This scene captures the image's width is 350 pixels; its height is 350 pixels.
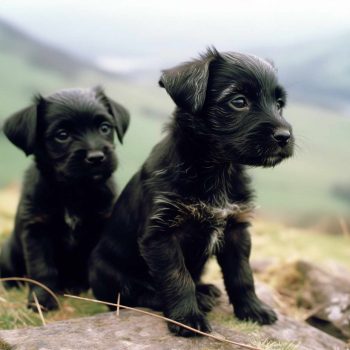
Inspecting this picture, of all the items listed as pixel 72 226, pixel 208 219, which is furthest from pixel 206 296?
pixel 72 226

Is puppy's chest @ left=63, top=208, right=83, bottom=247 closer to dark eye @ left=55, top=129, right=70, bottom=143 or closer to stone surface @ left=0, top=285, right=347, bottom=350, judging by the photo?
dark eye @ left=55, top=129, right=70, bottom=143

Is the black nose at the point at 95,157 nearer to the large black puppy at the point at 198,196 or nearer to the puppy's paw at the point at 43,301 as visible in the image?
the large black puppy at the point at 198,196

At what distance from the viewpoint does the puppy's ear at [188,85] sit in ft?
13.4

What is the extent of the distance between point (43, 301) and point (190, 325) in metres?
1.83

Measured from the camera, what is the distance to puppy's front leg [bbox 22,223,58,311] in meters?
5.44

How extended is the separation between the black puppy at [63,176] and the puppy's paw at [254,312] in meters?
1.56

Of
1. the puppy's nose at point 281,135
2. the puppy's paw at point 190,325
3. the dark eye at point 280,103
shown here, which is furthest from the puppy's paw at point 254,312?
the dark eye at point 280,103

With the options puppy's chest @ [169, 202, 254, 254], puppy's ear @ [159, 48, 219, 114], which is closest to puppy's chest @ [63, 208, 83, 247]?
puppy's chest @ [169, 202, 254, 254]

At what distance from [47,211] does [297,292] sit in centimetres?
288

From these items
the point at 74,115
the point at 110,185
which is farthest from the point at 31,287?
the point at 74,115

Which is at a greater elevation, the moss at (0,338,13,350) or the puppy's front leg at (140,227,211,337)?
the puppy's front leg at (140,227,211,337)

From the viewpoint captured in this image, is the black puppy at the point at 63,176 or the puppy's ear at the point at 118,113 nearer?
the black puppy at the point at 63,176

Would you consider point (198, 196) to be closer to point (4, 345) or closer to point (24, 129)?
point (4, 345)

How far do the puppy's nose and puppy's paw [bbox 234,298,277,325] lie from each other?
137 cm
